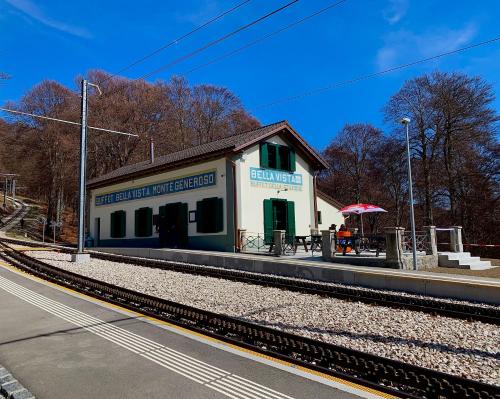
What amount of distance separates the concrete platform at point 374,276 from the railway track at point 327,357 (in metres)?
5.53

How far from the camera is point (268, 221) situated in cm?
2017

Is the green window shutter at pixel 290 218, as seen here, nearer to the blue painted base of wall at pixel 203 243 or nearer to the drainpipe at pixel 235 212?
the drainpipe at pixel 235 212

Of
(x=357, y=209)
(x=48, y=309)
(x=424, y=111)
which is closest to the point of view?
(x=48, y=309)

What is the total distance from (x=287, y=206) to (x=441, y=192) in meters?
16.0

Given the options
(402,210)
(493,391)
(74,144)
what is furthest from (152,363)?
(402,210)

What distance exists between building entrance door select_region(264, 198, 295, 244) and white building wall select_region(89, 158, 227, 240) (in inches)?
90.0

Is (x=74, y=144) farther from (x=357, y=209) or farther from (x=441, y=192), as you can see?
(x=441, y=192)

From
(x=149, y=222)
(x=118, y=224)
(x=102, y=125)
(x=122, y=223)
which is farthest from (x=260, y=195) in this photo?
(x=102, y=125)

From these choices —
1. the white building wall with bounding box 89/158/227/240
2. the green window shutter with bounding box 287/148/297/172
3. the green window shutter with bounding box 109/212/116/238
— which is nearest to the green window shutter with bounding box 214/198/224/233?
the white building wall with bounding box 89/158/227/240

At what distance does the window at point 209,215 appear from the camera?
19281mm

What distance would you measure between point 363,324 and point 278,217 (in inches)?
554

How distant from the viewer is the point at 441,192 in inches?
1213

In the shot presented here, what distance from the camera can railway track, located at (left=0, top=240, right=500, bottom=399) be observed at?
3.92 m

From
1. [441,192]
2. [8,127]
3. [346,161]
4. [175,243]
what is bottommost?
[175,243]
